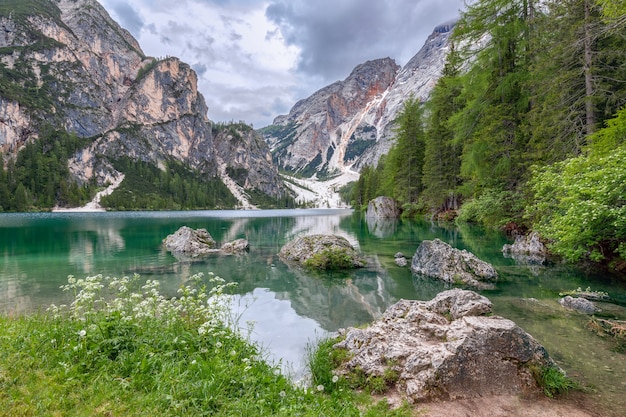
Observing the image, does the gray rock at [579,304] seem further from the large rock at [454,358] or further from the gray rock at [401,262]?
the gray rock at [401,262]

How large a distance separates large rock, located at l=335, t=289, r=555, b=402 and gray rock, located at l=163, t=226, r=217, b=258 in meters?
18.2

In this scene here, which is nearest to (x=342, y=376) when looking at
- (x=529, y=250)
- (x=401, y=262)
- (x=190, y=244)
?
(x=401, y=262)

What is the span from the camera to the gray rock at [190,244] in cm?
2303

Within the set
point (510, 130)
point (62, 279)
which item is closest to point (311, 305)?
point (62, 279)

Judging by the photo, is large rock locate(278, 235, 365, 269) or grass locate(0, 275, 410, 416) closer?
grass locate(0, 275, 410, 416)

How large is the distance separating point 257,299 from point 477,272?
9211 mm

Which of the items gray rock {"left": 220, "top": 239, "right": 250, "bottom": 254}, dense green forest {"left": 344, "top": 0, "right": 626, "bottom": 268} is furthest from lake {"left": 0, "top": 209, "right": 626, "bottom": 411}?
dense green forest {"left": 344, "top": 0, "right": 626, "bottom": 268}

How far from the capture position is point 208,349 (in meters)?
5.39

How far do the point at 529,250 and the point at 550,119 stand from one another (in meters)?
7.63

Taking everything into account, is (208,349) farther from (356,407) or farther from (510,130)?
(510,130)

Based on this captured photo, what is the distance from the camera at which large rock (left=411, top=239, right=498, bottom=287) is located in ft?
44.1

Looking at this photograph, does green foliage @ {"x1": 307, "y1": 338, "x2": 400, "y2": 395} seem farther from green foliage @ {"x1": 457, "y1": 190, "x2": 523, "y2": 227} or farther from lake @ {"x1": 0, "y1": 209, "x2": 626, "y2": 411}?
green foliage @ {"x1": 457, "y1": 190, "x2": 523, "y2": 227}

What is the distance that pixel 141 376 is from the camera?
443 cm

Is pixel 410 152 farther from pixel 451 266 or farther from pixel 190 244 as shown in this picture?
pixel 451 266
